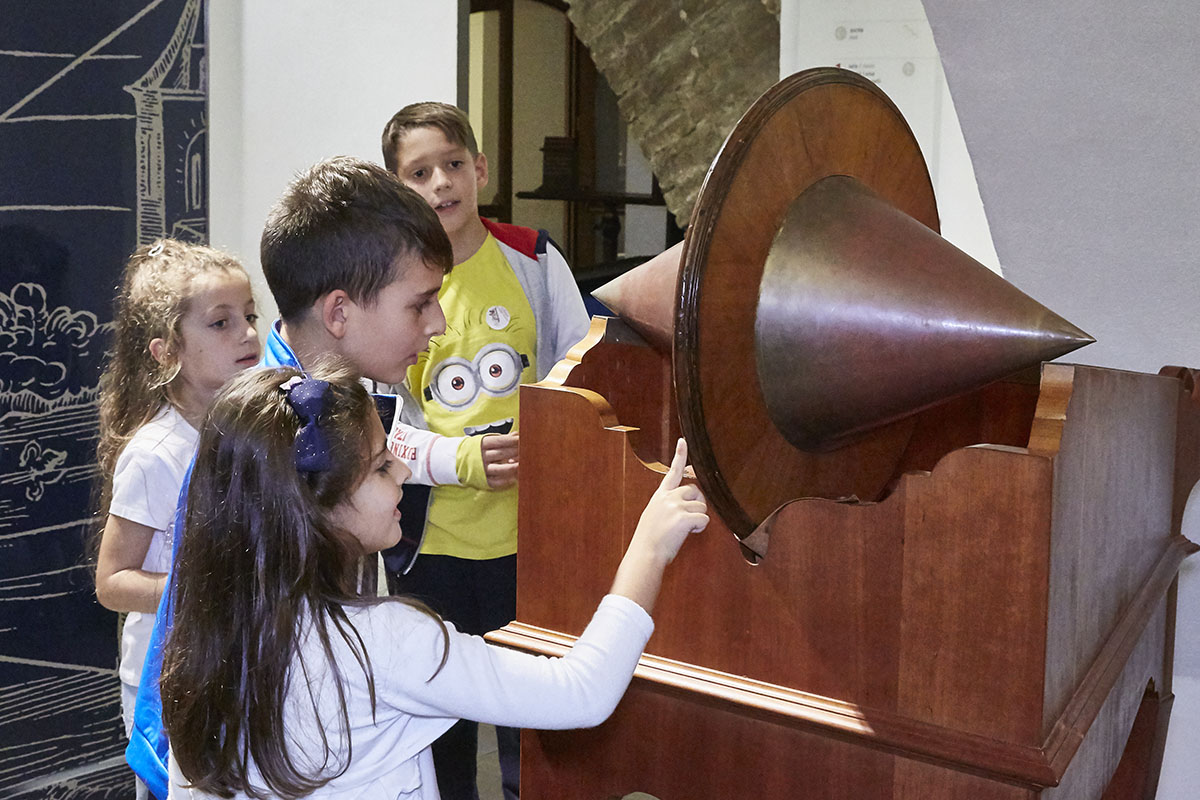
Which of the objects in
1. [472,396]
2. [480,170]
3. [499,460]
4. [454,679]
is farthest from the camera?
[480,170]

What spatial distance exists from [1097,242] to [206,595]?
4.29 ft

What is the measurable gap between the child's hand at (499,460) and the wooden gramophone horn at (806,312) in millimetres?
659

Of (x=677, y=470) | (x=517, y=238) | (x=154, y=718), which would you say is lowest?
(x=154, y=718)

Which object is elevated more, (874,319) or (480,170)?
(480,170)

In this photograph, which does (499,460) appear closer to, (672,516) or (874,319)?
(672,516)

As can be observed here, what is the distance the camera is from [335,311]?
1.37 meters

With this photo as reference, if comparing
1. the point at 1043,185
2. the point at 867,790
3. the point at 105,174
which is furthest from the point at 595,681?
the point at 105,174

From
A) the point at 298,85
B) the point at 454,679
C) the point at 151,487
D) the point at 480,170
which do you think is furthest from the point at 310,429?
the point at 298,85

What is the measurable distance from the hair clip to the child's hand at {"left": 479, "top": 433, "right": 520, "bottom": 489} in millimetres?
572

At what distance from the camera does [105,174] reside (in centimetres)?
268

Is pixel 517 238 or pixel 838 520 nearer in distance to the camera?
pixel 838 520

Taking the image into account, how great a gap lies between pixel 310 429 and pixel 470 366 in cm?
88

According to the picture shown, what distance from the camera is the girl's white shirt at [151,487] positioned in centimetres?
170

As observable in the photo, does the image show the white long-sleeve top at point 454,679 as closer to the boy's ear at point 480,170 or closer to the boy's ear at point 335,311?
the boy's ear at point 335,311
